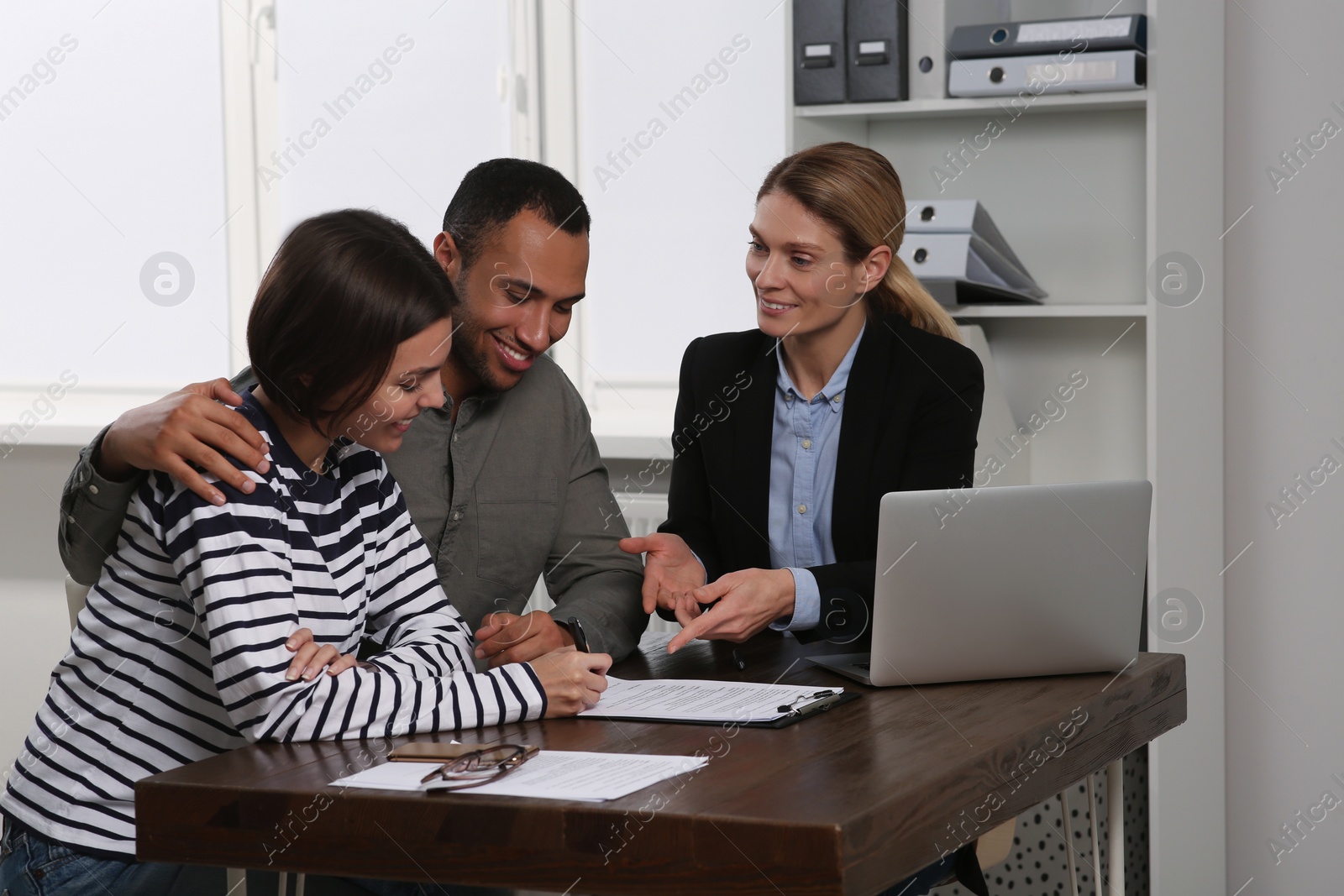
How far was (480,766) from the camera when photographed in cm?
108

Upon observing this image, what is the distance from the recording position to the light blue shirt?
1.93m

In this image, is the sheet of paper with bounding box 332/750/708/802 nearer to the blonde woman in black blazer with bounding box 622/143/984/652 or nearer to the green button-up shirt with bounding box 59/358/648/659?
the green button-up shirt with bounding box 59/358/648/659

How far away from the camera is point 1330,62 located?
8.16ft

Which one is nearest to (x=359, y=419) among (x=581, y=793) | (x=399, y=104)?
(x=581, y=793)

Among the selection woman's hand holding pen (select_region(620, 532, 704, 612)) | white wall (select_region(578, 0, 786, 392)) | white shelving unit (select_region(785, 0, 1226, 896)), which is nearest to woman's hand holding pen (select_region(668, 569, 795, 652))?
woman's hand holding pen (select_region(620, 532, 704, 612))

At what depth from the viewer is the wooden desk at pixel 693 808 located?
946mm

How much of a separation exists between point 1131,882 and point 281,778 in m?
1.90

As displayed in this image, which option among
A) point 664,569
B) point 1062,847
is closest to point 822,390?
point 664,569

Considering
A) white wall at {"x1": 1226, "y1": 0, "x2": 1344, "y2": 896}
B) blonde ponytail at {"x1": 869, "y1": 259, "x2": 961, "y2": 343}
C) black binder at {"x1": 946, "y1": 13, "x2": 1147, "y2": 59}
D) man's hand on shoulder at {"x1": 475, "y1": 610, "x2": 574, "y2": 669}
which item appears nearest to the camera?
man's hand on shoulder at {"x1": 475, "y1": 610, "x2": 574, "y2": 669}

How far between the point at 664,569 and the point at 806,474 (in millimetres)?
314

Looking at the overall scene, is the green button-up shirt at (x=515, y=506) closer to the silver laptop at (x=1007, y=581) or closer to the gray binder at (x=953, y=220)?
the silver laptop at (x=1007, y=581)

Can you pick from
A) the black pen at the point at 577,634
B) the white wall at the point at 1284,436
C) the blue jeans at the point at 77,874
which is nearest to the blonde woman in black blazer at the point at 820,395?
the black pen at the point at 577,634

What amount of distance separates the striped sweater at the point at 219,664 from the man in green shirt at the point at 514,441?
1.20 ft

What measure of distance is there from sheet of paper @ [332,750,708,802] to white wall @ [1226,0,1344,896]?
1.83 meters
